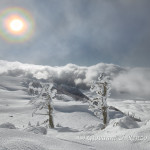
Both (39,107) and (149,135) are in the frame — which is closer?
(149,135)

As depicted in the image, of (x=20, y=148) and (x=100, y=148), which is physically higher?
(x=20, y=148)

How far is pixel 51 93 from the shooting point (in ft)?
99.5

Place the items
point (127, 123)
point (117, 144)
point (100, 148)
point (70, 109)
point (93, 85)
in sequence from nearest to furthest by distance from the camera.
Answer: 1. point (100, 148)
2. point (117, 144)
3. point (127, 123)
4. point (93, 85)
5. point (70, 109)

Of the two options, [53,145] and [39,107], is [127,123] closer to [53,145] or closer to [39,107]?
[53,145]

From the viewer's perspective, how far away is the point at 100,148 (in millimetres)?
6551

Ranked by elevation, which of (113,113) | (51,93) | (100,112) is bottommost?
(113,113)

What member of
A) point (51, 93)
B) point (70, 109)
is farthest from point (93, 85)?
point (70, 109)

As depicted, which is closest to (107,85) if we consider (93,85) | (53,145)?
(93,85)

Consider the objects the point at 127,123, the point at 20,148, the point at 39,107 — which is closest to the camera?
the point at 20,148

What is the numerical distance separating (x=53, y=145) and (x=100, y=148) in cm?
191

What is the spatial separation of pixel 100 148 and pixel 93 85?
1853 cm

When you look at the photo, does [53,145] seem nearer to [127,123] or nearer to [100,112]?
[127,123]

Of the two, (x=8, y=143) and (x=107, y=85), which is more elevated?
→ (x=107, y=85)

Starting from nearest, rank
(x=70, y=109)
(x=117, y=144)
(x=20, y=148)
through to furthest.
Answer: (x=20, y=148), (x=117, y=144), (x=70, y=109)
